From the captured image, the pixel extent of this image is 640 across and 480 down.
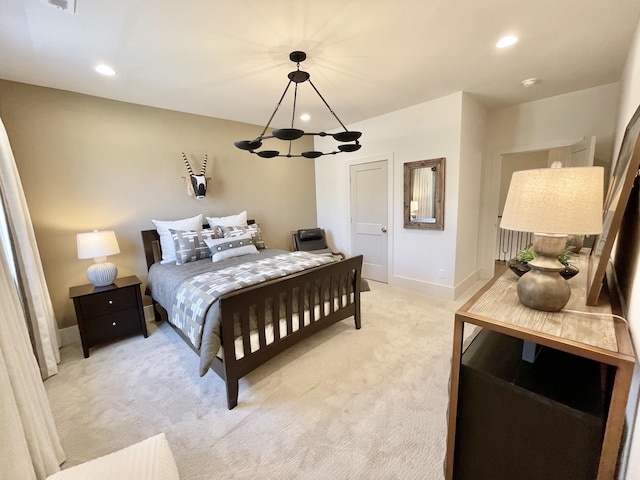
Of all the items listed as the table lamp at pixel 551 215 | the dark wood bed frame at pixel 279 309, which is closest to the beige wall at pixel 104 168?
the dark wood bed frame at pixel 279 309

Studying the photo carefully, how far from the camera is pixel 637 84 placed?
5.52 feet

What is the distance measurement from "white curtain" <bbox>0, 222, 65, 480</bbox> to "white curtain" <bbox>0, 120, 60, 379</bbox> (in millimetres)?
1180

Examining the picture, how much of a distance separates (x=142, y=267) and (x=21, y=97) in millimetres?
1967

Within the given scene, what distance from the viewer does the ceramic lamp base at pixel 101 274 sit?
2.55m

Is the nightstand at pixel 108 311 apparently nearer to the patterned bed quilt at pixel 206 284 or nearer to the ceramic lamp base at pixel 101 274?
the ceramic lamp base at pixel 101 274

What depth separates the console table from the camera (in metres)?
0.77

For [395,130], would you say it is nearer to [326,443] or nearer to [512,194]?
[512,194]

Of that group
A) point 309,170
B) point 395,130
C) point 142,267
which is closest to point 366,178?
point 395,130

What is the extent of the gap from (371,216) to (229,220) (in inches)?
87.7

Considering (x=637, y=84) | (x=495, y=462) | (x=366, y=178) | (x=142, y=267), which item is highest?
(x=637, y=84)

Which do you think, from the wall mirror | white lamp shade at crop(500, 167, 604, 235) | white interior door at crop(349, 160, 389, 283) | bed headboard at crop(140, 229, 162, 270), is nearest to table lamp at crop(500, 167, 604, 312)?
white lamp shade at crop(500, 167, 604, 235)

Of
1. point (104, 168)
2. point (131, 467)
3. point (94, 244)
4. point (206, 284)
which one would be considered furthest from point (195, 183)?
point (131, 467)

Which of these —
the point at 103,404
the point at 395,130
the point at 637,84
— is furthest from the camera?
the point at 395,130

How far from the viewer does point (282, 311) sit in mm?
2146
